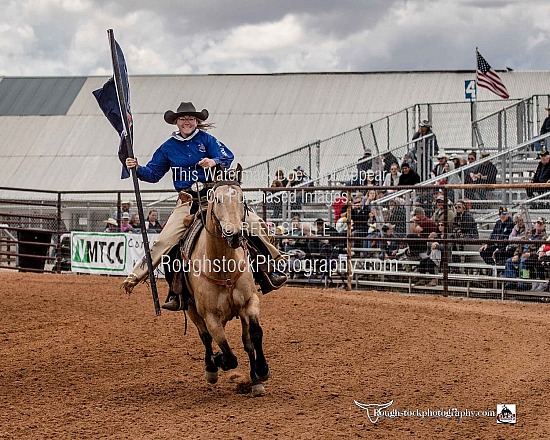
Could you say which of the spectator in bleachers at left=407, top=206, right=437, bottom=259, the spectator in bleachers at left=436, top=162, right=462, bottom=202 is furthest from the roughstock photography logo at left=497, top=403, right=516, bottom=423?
the spectator in bleachers at left=436, top=162, right=462, bottom=202

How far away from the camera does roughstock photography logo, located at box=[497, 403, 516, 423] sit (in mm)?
6539

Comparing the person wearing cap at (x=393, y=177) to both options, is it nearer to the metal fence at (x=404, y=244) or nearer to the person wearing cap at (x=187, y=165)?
the metal fence at (x=404, y=244)

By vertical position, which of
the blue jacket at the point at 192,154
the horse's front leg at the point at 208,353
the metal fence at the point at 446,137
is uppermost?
the metal fence at the point at 446,137

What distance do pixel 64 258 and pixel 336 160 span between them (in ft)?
24.5

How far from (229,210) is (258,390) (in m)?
1.62

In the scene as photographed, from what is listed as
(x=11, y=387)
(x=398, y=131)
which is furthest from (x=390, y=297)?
(x=398, y=131)

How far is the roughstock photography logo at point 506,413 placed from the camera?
6539 mm

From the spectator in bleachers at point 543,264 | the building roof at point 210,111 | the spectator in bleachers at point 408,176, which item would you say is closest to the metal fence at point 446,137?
the spectator in bleachers at point 408,176

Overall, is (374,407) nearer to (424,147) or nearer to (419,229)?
(419,229)

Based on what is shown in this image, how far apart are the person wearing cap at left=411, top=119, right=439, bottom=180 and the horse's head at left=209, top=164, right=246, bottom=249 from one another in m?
12.0

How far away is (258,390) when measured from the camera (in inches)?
299

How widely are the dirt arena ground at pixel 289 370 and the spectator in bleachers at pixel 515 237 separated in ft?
2.79

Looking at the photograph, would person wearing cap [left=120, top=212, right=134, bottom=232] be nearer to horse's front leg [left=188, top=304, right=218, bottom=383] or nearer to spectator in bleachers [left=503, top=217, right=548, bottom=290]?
spectator in bleachers [left=503, top=217, right=548, bottom=290]

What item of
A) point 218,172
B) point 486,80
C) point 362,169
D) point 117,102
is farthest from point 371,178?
point 218,172
